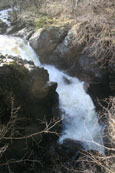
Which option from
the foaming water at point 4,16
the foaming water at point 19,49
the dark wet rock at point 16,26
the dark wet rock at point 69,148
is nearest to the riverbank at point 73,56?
the dark wet rock at point 69,148

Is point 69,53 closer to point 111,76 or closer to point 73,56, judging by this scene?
point 73,56

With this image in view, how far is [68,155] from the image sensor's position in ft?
20.3

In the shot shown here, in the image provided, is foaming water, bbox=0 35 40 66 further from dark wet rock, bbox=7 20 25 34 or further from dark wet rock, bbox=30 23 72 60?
dark wet rock, bbox=7 20 25 34

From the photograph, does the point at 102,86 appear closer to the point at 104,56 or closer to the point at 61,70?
the point at 104,56

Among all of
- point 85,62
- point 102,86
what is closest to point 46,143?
point 102,86

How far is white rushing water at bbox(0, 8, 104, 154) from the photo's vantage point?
6994 millimetres

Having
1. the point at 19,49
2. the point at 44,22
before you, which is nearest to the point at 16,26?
the point at 44,22

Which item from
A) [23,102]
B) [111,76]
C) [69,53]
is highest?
[69,53]

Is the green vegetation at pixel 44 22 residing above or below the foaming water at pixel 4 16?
below

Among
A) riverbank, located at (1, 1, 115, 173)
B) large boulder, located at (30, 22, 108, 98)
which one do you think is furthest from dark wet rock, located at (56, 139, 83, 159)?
large boulder, located at (30, 22, 108, 98)

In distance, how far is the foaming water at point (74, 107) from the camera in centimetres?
699

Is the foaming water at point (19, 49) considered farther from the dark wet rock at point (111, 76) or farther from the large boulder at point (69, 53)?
the dark wet rock at point (111, 76)

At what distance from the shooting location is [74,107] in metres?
7.56

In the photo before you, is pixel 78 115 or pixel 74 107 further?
pixel 74 107
